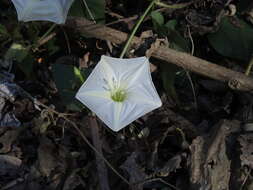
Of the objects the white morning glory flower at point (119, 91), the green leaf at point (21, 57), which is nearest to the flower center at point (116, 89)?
the white morning glory flower at point (119, 91)

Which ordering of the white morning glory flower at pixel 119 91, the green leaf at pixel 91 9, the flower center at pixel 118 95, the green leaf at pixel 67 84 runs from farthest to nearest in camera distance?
the green leaf at pixel 91 9, the green leaf at pixel 67 84, the flower center at pixel 118 95, the white morning glory flower at pixel 119 91

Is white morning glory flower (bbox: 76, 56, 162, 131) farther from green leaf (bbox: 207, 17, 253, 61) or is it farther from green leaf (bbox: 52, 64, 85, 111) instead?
green leaf (bbox: 207, 17, 253, 61)

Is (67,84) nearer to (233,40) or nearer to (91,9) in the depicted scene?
(91,9)

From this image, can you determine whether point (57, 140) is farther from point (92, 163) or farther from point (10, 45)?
point (10, 45)

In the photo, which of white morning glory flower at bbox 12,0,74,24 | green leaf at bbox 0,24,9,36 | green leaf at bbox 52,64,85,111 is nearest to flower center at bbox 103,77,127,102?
green leaf at bbox 52,64,85,111

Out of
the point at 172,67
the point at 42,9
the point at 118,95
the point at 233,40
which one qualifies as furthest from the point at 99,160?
the point at 233,40

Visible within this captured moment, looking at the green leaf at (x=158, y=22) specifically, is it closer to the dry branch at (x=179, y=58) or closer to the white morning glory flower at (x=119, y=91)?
the dry branch at (x=179, y=58)

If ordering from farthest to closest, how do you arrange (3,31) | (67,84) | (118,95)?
(3,31), (67,84), (118,95)
